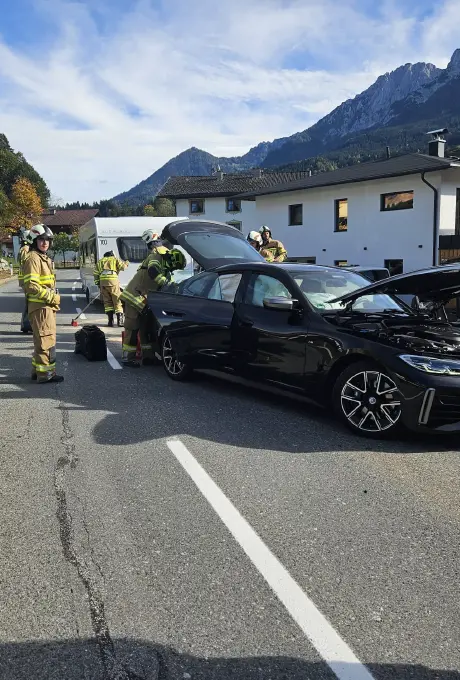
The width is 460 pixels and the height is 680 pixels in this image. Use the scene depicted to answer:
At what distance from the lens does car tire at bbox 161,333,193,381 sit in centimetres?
754

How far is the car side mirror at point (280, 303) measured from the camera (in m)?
5.79

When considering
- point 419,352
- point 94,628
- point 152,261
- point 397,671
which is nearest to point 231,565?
point 94,628

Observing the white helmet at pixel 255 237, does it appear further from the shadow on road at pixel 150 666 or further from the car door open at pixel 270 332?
the shadow on road at pixel 150 666

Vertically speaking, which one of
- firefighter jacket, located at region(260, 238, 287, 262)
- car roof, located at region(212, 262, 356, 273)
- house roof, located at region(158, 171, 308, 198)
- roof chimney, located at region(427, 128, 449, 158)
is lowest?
car roof, located at region(212, 262, 356, 273)

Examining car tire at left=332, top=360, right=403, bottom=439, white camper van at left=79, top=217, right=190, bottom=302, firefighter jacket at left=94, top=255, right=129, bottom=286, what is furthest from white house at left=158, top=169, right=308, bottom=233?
car tire at left=332, top=360, right=403, bottom=439

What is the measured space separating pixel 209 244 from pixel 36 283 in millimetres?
4272

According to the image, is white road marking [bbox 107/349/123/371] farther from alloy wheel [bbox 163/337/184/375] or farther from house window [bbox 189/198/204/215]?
house window [bbox 189/198/204/215]

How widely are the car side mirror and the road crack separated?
7.54 ft

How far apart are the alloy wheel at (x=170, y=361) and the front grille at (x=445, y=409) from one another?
3555 millimetres

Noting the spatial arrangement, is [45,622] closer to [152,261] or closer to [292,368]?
[292,368]

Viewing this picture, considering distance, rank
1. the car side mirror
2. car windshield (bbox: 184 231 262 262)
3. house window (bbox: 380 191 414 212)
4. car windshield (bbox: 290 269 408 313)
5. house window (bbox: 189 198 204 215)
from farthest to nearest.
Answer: house window (bbox: 189 198 204 215) < house window (bbox: 380 191 414 212) < car windshield (bbox: 184 231 262 262) < car windshield (bbox: 290 269 408 313) < the car side mirror

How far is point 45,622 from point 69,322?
12658mm

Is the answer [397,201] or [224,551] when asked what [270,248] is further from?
[397,201]

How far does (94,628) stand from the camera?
8.44ft
